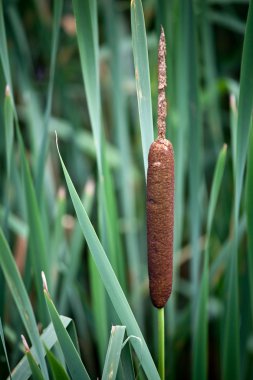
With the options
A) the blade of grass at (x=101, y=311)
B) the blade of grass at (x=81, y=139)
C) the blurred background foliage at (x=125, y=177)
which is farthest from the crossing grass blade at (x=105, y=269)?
the blade of grass at (x=81, y=139)

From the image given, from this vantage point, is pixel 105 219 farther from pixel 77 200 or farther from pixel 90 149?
pixel 90 149

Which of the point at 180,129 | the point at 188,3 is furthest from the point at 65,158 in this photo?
the point at 188,3

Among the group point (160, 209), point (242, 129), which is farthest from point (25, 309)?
point (242, 129)

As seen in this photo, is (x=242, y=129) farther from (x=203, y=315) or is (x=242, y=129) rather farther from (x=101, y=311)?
(x=101, y=311)

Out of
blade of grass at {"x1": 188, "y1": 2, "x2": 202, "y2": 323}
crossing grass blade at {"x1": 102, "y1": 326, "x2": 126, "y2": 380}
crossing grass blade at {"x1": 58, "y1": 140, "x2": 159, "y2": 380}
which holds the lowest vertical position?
crossing grass blade at {"x1": 102, "y1": 326, "x2": 126, "y2": 380}

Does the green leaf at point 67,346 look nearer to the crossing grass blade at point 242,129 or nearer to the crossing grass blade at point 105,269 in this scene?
the crossing grass blade at point 105,269

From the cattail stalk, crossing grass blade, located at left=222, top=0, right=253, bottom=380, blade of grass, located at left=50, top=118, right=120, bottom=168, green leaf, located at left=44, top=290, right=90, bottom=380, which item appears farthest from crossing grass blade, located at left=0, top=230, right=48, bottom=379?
blade of grass, located at left=50, top=118, right=120, bottom=168

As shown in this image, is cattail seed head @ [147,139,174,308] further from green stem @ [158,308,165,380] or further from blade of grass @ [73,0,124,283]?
blade of grass @ [73,0,124,283]
